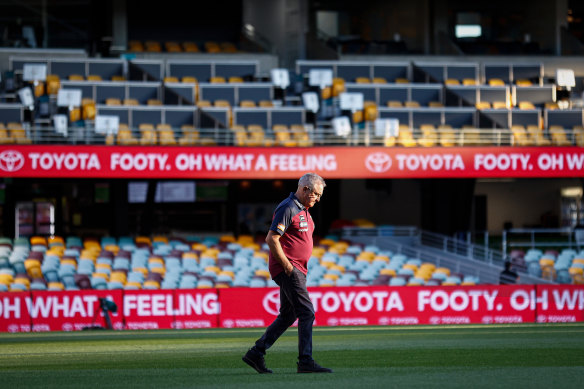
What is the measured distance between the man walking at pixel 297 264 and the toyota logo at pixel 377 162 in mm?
19423

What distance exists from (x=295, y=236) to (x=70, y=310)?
12132 millimetres

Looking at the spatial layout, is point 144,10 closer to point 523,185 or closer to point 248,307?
point 523,185

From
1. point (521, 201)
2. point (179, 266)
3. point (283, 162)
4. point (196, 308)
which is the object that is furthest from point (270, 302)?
point (521, 201)

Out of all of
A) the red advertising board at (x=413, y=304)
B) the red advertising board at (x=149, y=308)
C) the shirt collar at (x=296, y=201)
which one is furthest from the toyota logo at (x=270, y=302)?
the shirt collar at (x=296, y=201)

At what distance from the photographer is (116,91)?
3164 centimetres

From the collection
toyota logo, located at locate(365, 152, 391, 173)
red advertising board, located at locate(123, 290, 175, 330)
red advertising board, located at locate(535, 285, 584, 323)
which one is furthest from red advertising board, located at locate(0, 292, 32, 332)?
toyota logo, located at locate(365, 152, 391, 173)

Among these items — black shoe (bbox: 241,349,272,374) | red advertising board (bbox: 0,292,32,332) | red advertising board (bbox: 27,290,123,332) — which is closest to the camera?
black shoe (bbox: 241,349,272,374)

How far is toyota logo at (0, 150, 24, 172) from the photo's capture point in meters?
25.4

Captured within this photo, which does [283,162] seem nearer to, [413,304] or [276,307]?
[276,307]

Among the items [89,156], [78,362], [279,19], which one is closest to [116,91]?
[89,156]

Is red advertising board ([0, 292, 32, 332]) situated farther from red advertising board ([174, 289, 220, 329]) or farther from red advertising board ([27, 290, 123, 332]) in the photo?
red advertising board ([174, 289, 220, 329])

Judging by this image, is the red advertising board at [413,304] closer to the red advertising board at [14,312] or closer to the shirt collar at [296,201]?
the red advertising board at [14,312]

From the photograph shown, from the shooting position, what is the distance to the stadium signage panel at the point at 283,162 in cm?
2592

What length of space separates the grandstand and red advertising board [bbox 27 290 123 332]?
89.2 inches
